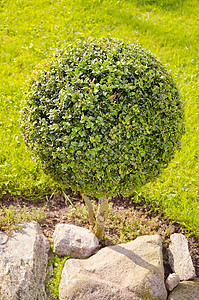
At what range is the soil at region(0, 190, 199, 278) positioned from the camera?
15.2ft

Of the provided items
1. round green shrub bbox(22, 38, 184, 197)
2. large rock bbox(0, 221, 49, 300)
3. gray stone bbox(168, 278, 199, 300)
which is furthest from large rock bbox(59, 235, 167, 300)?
round green shrub bbox(22, 38, 184, 197)

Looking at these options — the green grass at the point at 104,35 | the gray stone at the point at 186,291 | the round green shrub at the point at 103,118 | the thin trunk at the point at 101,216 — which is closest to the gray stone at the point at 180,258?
the gray stone at the point at 186,291

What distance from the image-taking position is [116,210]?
5.13 m

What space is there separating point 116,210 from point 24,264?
193cm

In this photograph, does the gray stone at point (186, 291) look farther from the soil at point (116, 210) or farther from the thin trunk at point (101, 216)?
the thin trunk at point (101, 216)

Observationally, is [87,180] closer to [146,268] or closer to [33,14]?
[146,268]

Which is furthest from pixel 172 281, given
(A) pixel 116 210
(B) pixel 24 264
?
(B) pixel 24 264

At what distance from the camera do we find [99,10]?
38.1ft

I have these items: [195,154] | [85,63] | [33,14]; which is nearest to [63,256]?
[85,63]

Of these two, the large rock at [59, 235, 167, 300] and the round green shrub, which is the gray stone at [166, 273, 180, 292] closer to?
the large rock at [59, 235, 167, 300]

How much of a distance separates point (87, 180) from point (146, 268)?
1.44 m

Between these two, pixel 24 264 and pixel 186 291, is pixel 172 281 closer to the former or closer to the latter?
pixel 186 291

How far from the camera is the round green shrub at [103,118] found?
3.27m

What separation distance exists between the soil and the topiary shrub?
141cm
